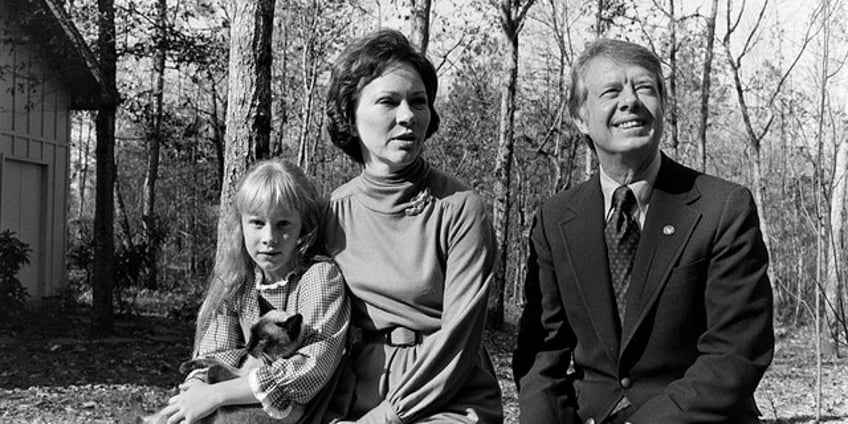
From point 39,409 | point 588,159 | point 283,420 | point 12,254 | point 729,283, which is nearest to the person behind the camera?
point 729,283

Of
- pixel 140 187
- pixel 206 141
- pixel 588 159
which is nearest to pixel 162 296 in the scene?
pixel 206 141

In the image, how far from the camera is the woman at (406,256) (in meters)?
2.59

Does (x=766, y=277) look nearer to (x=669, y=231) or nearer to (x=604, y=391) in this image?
(x=669, y=231)

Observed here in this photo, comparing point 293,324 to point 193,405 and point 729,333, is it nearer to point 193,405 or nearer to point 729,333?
point 193,405

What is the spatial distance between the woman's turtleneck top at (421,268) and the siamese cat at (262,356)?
27 centimetres

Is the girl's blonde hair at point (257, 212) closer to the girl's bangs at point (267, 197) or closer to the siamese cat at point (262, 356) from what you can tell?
the girl's bangs at point (267, 197)

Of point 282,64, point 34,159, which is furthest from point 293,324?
point 282,64

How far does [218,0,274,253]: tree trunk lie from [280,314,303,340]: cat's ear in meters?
2.91

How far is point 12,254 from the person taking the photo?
44.2 ft

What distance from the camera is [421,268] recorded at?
8.79ft

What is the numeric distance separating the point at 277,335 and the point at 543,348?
0.85 meters

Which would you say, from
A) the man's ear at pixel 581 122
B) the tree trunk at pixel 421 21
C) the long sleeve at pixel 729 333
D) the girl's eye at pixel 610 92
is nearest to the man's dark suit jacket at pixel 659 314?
the long sleeve at pixel 729 333

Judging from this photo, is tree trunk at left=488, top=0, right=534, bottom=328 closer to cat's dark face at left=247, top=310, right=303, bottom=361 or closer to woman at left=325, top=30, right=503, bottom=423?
woman at left=325, top=30, right=503, bottom=423

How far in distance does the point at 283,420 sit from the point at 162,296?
61.8 ft
